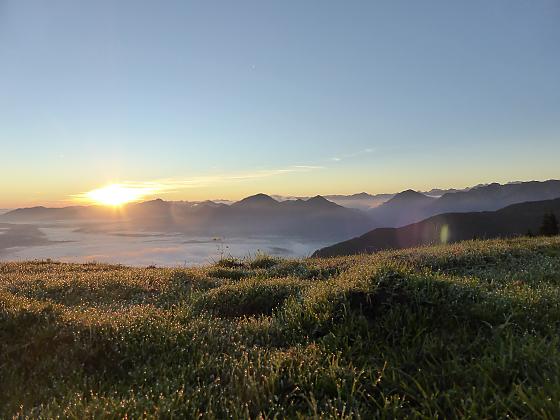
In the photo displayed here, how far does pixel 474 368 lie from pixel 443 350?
61cm

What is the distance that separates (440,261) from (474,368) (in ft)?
26.0

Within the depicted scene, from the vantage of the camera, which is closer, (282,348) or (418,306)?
(282,348)

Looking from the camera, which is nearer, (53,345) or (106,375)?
(106,375)

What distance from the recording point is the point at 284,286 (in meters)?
9.51

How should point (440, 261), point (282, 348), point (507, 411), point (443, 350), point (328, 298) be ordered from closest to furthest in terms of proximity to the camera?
point (507, 411)
point (443, 350)
point (282, 348)
point (328, 298)
point (440, 261)

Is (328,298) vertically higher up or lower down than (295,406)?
higher up

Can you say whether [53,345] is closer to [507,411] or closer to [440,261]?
Result: [507,411]

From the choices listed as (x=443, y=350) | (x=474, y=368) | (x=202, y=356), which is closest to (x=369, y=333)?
(x=443, y=350)

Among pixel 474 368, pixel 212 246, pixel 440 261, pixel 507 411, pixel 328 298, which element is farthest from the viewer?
pixel 212 246

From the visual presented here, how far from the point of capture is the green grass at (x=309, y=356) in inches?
164

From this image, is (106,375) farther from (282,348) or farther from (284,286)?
(284,286)

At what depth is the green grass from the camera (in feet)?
13.7

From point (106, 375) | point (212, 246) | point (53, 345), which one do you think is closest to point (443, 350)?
point (106, 375)

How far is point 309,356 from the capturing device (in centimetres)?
518
